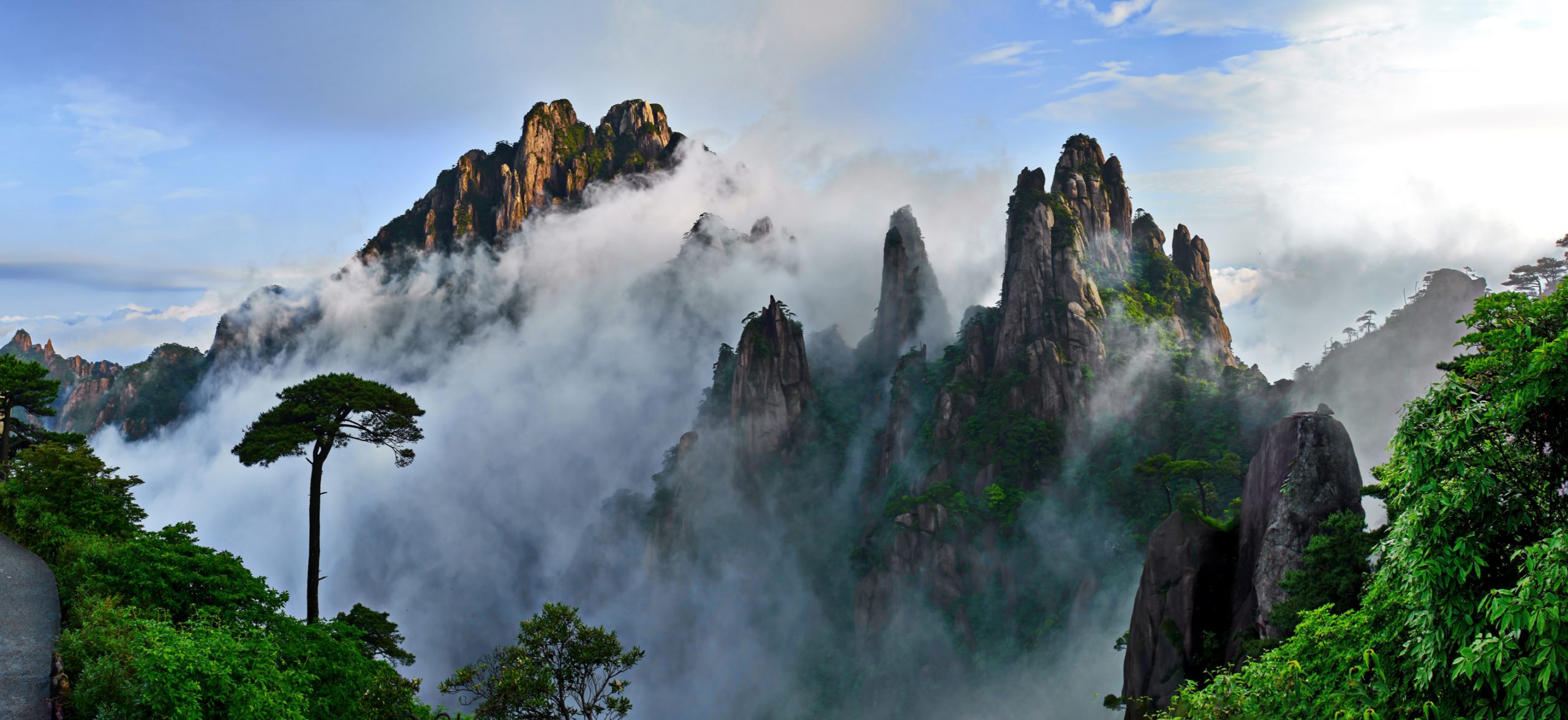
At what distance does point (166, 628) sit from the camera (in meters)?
17.3

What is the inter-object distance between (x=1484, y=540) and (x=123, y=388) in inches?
8730

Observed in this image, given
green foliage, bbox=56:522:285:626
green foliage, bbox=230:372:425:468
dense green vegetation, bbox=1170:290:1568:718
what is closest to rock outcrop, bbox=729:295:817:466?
green foliage, bbox=230:372:425:468

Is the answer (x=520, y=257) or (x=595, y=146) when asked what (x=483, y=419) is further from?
(x=595, y=146)

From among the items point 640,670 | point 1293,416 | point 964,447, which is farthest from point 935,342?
point 1293,416

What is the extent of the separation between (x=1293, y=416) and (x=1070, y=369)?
173 feet

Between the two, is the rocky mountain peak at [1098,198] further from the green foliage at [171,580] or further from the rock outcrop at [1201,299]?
the green foliage at [171,580]

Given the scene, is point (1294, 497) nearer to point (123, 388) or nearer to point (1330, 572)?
point (1330, 572)

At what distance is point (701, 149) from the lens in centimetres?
19938

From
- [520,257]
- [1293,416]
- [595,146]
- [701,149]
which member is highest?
[701,149]

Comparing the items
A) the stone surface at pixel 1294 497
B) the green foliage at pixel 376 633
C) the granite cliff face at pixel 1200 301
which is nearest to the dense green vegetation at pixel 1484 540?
the stone surface at pixel 1294 497

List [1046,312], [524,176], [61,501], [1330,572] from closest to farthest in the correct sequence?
[1330,572] < [61,501] < [1046,312] < [524,176]

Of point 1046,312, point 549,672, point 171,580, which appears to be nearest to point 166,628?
point 171,580

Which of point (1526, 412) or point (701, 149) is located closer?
point (1526, 412)

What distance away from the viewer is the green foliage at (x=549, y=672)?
1983cm
